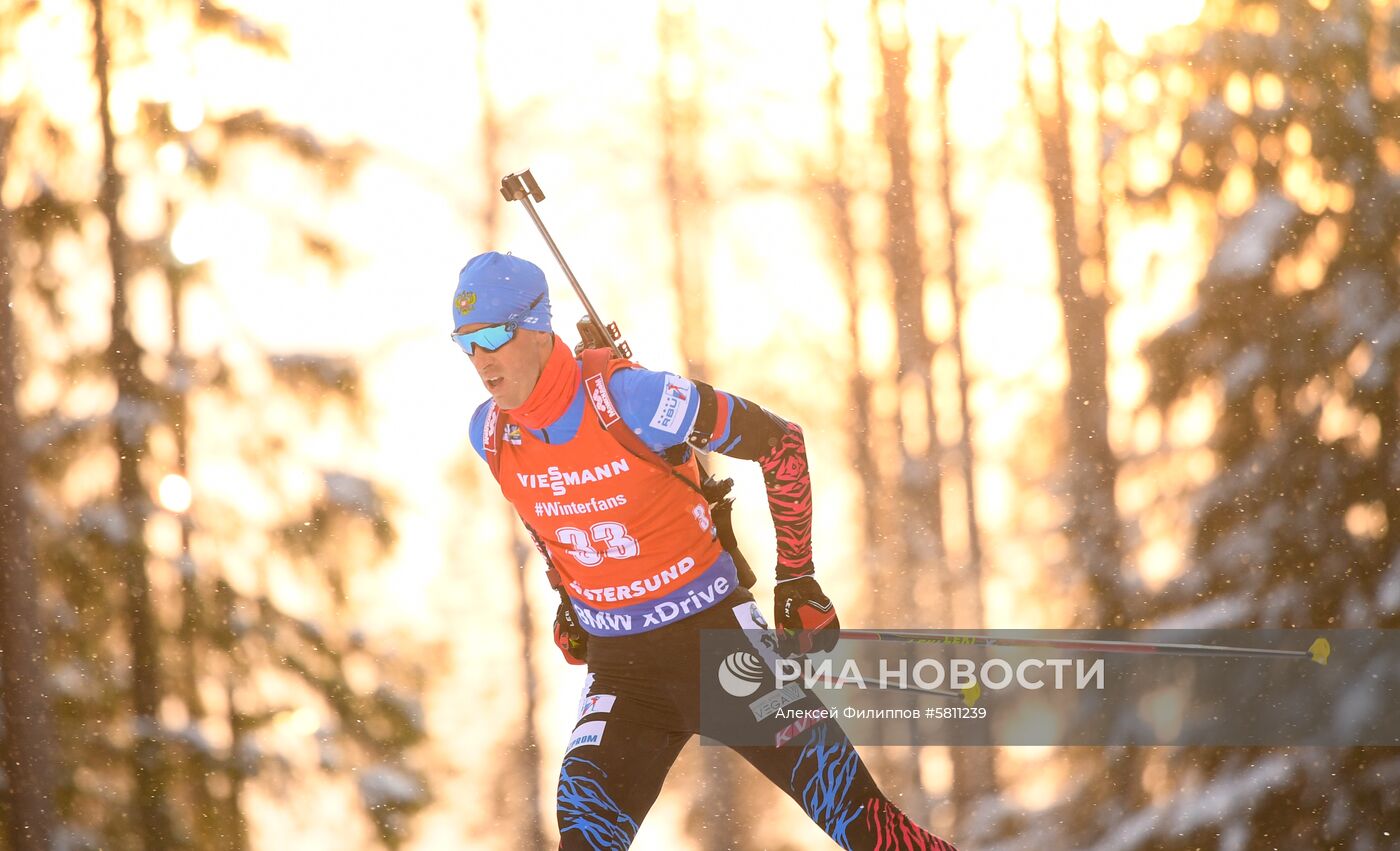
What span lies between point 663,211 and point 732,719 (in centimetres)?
179

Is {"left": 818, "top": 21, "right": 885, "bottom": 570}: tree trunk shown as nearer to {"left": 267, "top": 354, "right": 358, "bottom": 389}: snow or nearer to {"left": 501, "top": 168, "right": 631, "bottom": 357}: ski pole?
{"left": 501, "top": 168, "right": 631, "bottom": 357}: ski pole

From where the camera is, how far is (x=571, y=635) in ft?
9.61

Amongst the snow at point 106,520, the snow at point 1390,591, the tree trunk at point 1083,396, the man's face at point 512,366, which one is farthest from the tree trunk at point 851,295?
the snow at point 106,520

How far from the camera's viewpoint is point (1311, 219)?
418cm

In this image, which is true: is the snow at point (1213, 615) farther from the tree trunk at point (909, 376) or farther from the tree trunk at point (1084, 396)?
the tree trunk at point (909, 376)

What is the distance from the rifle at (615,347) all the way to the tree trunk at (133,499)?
5.43 ft

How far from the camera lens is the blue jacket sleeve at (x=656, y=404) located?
8.29 feet

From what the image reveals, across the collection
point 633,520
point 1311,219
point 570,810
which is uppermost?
point 1311,219

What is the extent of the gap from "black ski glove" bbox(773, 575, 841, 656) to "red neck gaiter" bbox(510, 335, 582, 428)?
59 centimetres

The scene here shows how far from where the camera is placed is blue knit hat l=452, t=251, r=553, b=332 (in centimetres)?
251

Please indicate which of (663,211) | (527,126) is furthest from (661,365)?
(527,126)

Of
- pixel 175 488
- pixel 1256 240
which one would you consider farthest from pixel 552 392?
pixel 1256 240

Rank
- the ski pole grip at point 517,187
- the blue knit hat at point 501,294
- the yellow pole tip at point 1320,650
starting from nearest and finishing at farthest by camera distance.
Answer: the blue knit hat at point 501,294 < the ski pole grip at point 517,187 < the yellow pole tip at point 1320,650

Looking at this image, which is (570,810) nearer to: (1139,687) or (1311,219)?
(1139,687)
